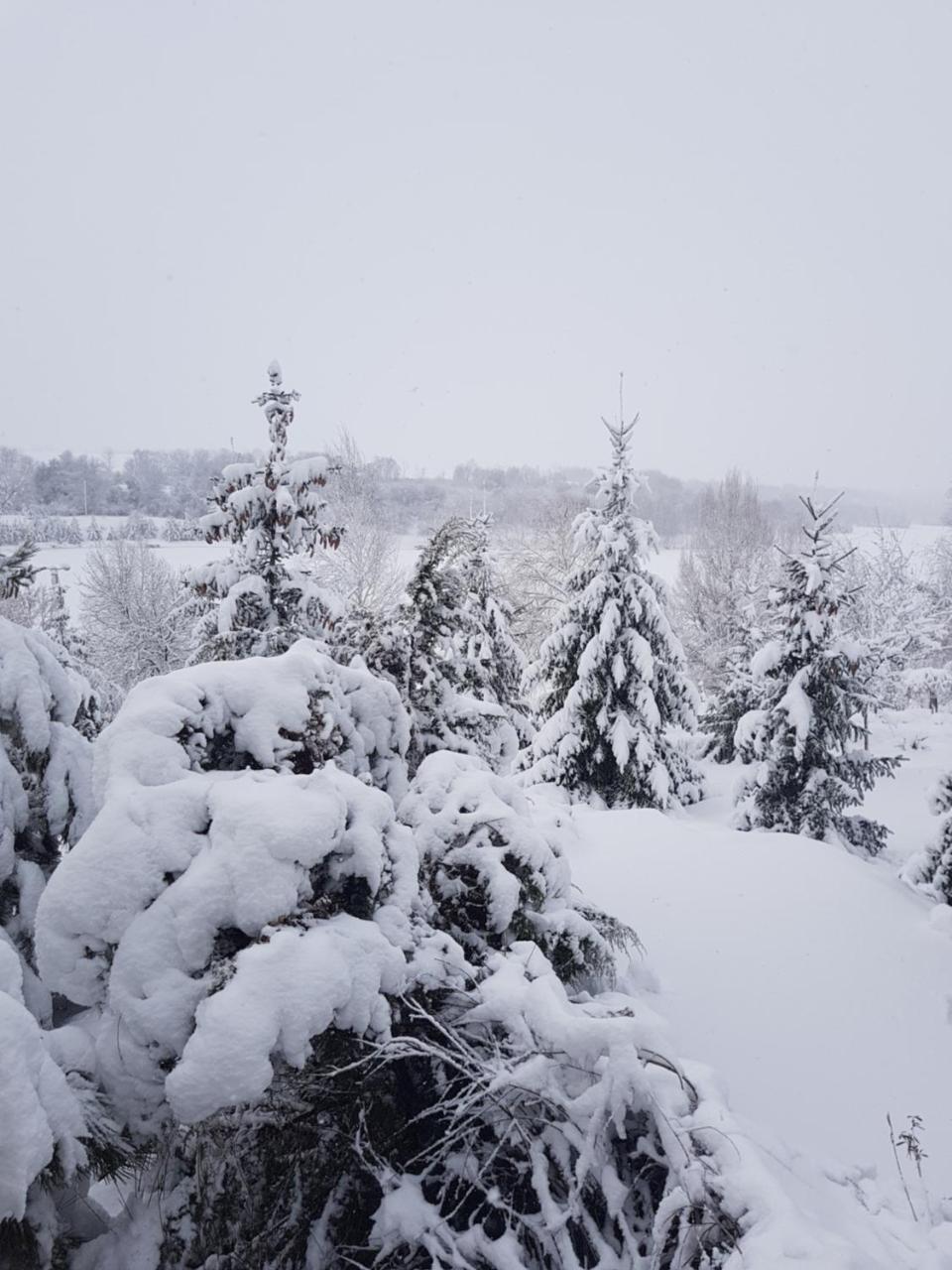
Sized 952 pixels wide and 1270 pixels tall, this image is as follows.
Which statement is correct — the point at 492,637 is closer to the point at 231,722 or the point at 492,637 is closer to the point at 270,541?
the point at 270,541

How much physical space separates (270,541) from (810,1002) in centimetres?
636

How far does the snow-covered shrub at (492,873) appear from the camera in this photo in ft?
10.2

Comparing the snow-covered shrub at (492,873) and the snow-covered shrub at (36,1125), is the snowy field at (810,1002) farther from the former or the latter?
the snow-covered shrub at (36,1125)

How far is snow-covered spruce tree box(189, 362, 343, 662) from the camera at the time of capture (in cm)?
734

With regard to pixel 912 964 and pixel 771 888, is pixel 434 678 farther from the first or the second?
pixel 912 964

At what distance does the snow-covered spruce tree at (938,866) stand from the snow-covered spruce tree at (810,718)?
218cm

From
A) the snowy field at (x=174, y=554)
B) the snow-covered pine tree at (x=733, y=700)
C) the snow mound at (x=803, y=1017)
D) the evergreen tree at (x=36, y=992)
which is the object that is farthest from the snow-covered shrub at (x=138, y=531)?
the evergreen tree at (x=36, y=992)

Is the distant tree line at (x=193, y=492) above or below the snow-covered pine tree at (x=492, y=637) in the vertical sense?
above

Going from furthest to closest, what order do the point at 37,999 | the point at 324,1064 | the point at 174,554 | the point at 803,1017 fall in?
the point at 174,554, the point at 803,1017, the point at 37,999, the point at 324,1064

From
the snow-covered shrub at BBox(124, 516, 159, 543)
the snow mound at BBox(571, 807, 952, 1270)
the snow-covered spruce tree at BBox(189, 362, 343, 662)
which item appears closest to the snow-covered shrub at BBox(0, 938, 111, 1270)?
the snow mound at BBox(571, 807, 952, 1270)

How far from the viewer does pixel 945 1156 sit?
10.7ft

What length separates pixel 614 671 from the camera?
1223 cm

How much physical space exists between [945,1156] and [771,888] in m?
2.36

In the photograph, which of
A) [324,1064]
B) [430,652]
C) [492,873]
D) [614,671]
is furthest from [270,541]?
[614,671]
